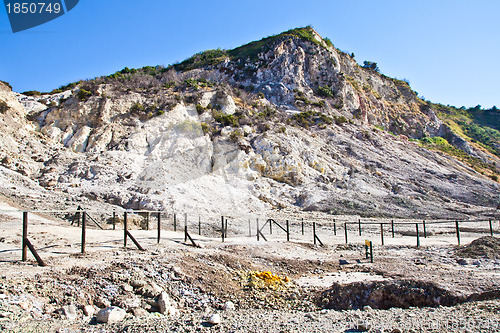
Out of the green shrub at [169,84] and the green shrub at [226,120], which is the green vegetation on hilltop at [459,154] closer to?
the green shrub at [226,120]

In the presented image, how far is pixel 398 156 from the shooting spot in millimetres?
36938

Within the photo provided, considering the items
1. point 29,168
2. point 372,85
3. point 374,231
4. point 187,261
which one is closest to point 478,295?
point 187,261

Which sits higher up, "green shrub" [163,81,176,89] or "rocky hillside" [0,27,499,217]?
"green shrub" [163,81,176,89]

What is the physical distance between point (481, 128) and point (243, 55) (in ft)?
194

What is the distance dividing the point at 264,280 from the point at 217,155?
2156 centimetres

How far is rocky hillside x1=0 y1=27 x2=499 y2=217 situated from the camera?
2325 cm

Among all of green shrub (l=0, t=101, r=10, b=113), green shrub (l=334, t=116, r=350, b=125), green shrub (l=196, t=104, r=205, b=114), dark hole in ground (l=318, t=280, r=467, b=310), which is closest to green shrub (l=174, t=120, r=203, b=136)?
green shrub (l=196, t=104, r=205, b=114)

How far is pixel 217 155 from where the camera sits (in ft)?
94.9

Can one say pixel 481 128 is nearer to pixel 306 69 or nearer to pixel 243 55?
pixel 306 69

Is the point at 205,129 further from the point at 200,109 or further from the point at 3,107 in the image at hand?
the point at 3,107

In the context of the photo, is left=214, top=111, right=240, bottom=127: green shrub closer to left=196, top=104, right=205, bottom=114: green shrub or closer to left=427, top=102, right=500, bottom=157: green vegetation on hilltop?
left=196, top=104, right=205, bottom=114: green shrub

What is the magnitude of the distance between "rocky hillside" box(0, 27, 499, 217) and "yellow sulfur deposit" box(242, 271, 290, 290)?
13.8 m

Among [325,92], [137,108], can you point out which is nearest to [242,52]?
[325,92]

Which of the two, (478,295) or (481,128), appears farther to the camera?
(481,128)
